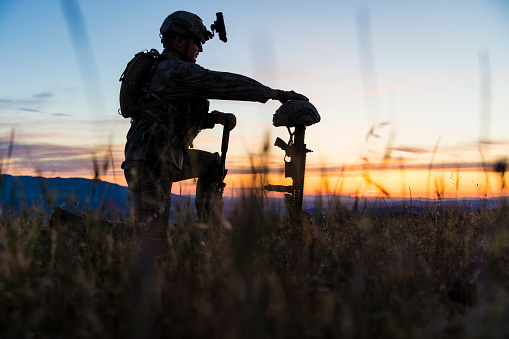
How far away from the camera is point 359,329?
186 cm

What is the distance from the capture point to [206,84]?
517 centimetres

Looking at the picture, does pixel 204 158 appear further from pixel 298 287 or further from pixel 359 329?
pixel 359 329

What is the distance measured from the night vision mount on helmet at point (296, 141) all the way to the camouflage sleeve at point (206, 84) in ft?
2.50

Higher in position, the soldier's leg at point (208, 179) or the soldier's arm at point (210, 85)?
the soldier's arm at point (210, 85)

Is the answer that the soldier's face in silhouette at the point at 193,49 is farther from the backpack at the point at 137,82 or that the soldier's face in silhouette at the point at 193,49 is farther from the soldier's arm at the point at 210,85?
the soldier's arm at the point at 210,85

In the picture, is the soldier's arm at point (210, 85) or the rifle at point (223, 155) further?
the rifle at point (223, 155)

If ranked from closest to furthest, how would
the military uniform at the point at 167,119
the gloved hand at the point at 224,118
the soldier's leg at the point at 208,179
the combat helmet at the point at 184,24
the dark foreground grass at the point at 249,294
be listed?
1. the dark foreground grass at the point at 249,294
2. the military uniform at the point at 167,119
3. the combat helmet at the point at 184,24
4. the gloved hand at the point at 224,118
5. the soldier's leg at the point at 208,179

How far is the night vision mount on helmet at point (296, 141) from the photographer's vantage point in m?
5.91

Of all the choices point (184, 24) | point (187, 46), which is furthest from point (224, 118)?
point (184, 24)

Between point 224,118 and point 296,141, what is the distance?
1182 millimetres

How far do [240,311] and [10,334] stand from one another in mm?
1120

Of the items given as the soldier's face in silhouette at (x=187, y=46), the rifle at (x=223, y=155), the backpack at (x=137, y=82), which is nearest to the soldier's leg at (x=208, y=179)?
the rifle at (x=223, y=155)

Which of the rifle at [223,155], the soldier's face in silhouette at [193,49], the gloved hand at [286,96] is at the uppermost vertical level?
the soldier's face in silhouette at [193,49]

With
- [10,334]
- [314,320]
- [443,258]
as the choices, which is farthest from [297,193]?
[10,334]
